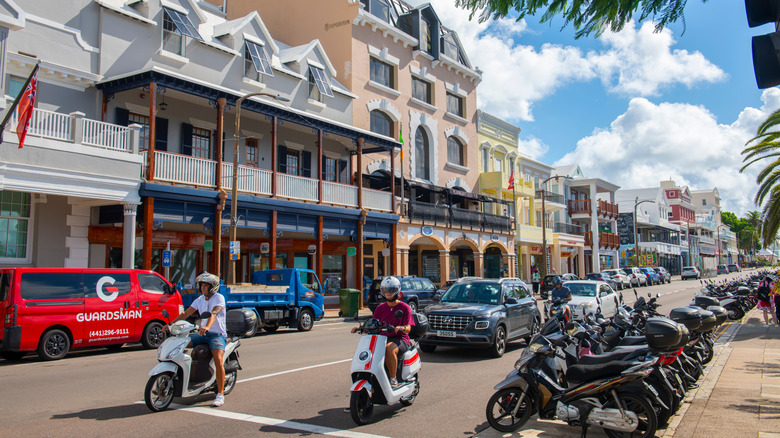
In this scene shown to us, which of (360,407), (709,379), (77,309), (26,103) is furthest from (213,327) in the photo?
(26,103)

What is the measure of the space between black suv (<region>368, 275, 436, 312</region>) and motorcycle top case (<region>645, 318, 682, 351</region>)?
16.1 meters

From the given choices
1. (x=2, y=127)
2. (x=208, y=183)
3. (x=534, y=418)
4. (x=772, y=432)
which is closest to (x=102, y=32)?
(x=208, y=183)

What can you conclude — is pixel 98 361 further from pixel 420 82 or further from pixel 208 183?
pixel 420 82

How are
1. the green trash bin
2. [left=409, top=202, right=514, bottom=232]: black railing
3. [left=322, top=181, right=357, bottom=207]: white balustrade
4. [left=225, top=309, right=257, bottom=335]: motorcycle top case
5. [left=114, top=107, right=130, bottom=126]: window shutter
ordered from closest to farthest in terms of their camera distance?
1. [left=225, top=309, right=257, bottom=335]: motorcycle top case
2. [left=114, top=107, right=130, bottom=126]: window shutter
3. the green trash bin
4. [left=322, top=181, right=357, bottom=207]: white balustrade
5. [left=409, top=202, right=514, bottom=232]: black railing

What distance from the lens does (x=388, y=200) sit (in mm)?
29078

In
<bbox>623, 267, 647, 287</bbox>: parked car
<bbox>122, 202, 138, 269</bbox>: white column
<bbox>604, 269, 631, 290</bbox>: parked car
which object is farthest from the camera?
<bbox>623, 267, 647, 287</bbox>: parked car

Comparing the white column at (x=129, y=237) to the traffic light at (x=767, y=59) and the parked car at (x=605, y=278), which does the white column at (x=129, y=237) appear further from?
the parked car at (x=605, y=278)

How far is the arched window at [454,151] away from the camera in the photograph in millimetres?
38719

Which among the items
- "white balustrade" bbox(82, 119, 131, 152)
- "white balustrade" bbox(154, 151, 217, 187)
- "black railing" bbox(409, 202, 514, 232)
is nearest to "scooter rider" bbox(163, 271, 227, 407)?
"white balustrade" bbox(82, 119, 131, 152)

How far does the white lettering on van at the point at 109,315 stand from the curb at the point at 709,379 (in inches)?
455

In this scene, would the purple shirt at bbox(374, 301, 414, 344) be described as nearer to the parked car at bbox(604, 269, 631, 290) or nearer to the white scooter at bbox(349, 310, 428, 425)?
the white scooter at bbox(349, 310, 428, 425)

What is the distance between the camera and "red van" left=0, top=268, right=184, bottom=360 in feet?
38.7

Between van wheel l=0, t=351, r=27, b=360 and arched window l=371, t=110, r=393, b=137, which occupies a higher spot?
arched window l=371, t=110, r=393, b=137

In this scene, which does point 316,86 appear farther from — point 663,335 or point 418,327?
point 663,335
